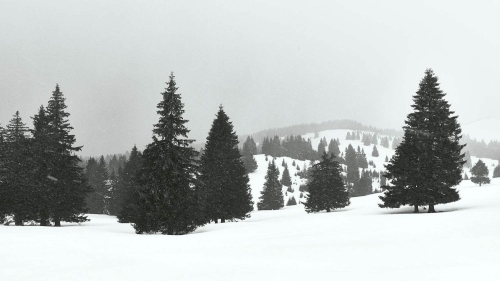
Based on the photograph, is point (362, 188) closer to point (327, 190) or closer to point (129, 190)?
point (327, 190)

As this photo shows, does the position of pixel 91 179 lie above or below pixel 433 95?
below

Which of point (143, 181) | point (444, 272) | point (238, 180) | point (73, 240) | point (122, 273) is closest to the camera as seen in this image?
point (444, 272)

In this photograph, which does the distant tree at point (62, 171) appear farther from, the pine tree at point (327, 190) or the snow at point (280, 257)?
the pine tree at point (327, 190)

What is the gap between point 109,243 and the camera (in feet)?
49.6

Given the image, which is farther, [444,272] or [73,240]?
[73,240]

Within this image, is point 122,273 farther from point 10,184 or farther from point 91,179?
point 91,179

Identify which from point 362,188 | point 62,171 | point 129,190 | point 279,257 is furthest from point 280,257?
point 362,188

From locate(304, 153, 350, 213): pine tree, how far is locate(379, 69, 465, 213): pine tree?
1771 centimetres

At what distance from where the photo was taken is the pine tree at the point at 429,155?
25609 mm

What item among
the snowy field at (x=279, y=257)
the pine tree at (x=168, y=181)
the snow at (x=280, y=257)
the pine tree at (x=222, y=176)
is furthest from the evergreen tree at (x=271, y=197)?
the snowy field at (x=279, y=257)

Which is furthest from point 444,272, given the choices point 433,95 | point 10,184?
point 10,184

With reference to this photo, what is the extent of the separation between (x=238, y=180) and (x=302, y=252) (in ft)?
71.8

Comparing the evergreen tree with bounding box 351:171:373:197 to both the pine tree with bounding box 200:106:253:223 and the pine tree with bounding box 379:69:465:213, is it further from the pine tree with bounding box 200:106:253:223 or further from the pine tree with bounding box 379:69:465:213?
the pine tree with bounding box 379:69:465:213

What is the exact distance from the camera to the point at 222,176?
32.1 meters
